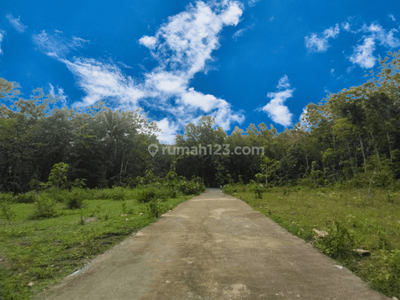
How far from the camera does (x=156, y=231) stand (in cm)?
562

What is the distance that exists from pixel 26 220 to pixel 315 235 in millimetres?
8278

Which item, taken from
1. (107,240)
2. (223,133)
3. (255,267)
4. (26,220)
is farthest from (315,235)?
(223,133)

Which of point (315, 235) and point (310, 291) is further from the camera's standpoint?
point (315, 235)

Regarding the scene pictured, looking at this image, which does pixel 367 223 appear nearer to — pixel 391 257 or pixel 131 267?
pixel 391 257

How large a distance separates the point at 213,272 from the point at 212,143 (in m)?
28.4

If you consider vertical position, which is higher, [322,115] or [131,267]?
[322,115]

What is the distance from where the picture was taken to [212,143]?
31.4 meters

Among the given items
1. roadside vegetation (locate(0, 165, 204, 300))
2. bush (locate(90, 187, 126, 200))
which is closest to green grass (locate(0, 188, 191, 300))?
roadside vegetation (locate(0, 165, 204, 300))

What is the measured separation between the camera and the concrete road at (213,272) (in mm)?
2578

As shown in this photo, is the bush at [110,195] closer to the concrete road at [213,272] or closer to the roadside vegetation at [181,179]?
the roadside vegetation at [181,179]

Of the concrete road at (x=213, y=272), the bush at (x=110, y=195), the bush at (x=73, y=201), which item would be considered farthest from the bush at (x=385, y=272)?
the bush at (x=110, y=195)

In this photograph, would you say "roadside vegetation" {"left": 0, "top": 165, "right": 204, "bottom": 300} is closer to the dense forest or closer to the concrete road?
the concrete road

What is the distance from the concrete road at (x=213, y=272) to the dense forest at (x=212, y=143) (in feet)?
35.5

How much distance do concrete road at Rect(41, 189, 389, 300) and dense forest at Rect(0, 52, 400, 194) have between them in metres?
10.8
